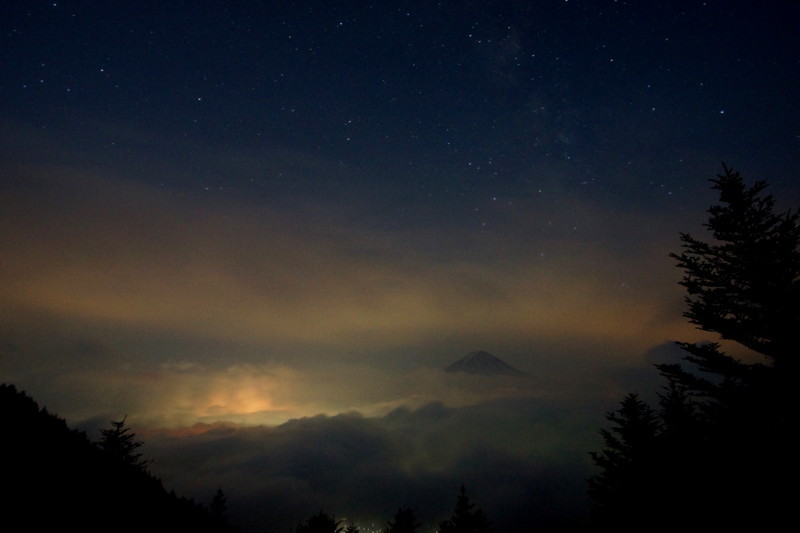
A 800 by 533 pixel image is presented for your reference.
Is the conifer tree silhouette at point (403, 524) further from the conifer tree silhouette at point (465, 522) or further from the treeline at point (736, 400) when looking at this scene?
the treeline at point (736, 400)

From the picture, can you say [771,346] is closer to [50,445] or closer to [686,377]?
[686,377]

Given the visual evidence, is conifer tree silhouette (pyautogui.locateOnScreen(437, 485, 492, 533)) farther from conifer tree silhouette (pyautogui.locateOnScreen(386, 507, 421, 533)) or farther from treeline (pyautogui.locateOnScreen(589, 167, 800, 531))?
treeline (pyautogui.locateOnScreen(589, 167, 800, 531))

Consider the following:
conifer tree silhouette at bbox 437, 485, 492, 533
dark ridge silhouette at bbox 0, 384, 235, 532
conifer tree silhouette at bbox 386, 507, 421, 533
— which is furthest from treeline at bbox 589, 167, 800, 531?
→ conifer tree silhouette at bbox 386, 507, 421, 533

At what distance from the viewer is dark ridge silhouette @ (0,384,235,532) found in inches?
214

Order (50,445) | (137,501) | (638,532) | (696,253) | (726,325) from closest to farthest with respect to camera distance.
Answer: (50,445) < (137,501) < (638,532) < (726,325) < (696,253)

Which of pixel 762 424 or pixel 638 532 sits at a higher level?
pixel 762 424

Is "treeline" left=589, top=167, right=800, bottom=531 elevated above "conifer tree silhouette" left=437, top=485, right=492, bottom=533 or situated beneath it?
elevated above

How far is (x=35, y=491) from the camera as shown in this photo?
562 centimetres

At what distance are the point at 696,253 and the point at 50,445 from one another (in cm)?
1933

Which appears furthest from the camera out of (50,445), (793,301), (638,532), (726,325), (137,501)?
(726,325)

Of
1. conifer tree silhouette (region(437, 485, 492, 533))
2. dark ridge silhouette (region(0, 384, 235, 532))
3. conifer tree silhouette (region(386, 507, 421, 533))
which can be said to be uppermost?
dark ridge silhouette (region(0, 384, 235, 532))

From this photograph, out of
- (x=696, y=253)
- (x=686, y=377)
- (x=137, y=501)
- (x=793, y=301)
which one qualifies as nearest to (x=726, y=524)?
(x=686, y=377)

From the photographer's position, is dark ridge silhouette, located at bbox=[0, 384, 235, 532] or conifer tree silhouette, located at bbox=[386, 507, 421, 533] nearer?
dark ridge silhouette, located at bbox=[0, 384, 235, 532]

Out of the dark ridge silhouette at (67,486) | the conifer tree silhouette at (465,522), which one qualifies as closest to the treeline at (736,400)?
the dark ridge silhouette at (67,486)
